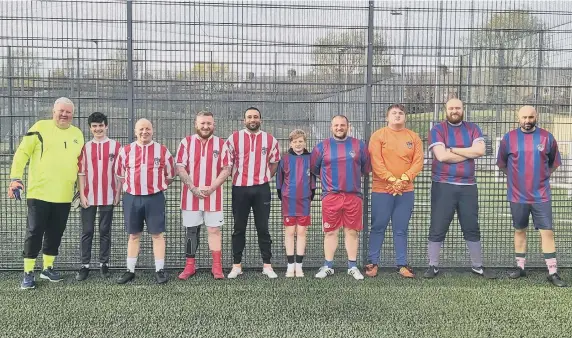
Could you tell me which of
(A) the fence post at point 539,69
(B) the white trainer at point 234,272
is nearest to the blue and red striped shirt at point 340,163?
(B) the white trainer at point 234,272

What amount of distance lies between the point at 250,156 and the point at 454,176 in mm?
1966

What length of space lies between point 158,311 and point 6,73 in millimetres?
2884

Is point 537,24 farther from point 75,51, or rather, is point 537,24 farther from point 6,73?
point 6,73

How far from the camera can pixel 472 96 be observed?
5.58m

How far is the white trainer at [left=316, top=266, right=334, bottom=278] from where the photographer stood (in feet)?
17.2

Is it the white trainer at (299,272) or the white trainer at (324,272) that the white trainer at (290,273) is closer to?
the white trainer at (299,272)

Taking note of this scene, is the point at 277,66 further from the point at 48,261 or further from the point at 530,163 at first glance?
the point at 48,261

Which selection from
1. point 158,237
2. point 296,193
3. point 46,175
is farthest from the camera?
point 296,193

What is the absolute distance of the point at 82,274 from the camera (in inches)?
203

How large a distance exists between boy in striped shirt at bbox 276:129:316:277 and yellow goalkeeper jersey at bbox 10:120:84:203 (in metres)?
1.99

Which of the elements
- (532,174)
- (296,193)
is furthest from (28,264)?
(532,174)

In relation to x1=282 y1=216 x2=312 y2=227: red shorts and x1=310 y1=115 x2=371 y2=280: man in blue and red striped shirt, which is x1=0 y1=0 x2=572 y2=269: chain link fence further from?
x1=282 y1=216 x2=312 y2=227: red shorts

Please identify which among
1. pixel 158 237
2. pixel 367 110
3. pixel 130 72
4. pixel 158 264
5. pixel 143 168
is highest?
pixel 130 72

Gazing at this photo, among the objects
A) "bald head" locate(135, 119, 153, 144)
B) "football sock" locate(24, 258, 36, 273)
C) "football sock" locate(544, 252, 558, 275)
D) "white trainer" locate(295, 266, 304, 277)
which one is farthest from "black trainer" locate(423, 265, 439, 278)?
"football sock" locate(24, 258, 36, 273)
